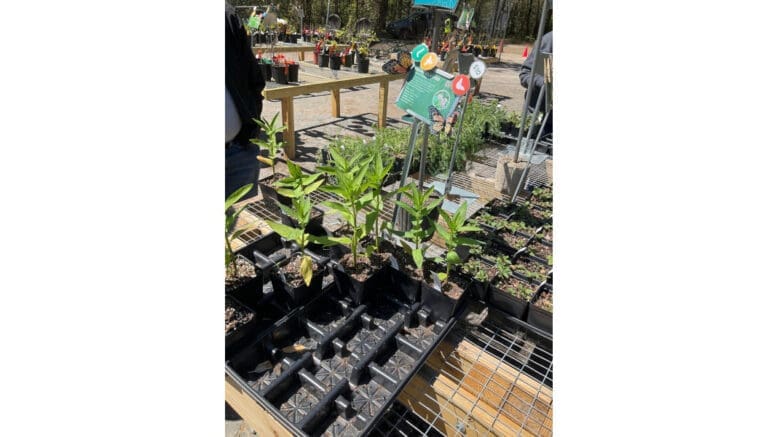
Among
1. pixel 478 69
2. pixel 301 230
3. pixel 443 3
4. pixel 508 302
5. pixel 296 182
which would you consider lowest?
pixel 508 302

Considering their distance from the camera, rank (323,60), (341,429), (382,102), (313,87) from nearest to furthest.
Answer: (341,429)
(313,87)
(382,102)
(323,60)

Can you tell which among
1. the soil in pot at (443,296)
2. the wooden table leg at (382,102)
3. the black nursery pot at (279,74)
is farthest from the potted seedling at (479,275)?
the wooden table leg at (382,102)

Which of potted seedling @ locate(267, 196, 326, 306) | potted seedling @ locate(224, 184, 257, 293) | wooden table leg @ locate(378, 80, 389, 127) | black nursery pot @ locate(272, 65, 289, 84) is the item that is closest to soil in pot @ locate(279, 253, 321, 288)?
potted seedling @ locate(267, 196, 326, 306)

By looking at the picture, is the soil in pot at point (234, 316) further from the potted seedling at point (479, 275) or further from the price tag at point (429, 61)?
the price tag at point (429, 61)

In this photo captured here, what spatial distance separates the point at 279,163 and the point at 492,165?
5.94 ft

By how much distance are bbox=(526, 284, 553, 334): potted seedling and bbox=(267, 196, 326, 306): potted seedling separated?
2.39ft

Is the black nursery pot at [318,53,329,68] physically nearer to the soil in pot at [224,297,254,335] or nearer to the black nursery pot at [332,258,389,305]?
the black nursery pot at [332,258,389,305]

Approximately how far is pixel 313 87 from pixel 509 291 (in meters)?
2.63

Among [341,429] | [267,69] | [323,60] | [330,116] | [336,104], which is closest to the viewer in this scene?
[341,429]

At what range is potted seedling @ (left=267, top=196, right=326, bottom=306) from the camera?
120cm

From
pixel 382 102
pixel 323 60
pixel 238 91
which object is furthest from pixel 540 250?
pixel 323 60

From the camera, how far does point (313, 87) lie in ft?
11.0

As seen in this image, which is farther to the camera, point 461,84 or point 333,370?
point 461,84

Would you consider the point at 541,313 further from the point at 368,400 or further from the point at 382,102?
the point at 382,102
